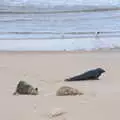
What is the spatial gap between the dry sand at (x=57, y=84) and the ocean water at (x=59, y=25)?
37 centimetres

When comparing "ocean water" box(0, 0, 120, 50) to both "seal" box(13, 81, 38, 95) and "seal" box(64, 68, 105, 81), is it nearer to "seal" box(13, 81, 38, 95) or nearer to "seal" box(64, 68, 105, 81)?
"seal" box(64, 68, 105, 81)

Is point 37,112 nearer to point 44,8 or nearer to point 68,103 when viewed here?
point 68,103

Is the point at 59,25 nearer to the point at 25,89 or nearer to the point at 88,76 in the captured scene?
the point at 88,76

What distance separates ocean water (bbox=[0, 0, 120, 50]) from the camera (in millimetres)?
5191

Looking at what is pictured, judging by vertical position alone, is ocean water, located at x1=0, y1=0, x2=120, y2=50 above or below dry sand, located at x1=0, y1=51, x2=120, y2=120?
above

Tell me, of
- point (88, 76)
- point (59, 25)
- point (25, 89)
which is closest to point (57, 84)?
point (88, 76)

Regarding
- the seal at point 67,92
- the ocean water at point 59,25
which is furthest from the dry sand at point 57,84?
the ocean water at point 59,25

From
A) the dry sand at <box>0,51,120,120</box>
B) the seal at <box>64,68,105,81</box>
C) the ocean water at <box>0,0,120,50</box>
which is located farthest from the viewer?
the ocean water at <box>0,0,120,50</box>

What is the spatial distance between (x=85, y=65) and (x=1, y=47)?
1278mm

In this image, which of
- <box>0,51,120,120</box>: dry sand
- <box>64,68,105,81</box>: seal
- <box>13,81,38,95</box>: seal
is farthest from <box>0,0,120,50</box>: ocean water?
<box>13,81,38,95</box>: seal

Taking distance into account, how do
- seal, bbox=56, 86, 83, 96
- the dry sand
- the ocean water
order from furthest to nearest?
1. the ocean water
2. seal, bbox=56, 86, 83, 96
3. the dry sand

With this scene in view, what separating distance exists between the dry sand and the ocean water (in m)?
0.37

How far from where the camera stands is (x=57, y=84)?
350cm

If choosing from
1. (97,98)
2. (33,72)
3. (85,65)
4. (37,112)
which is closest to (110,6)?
(85,65)
